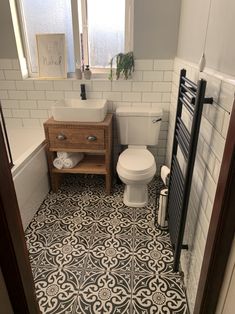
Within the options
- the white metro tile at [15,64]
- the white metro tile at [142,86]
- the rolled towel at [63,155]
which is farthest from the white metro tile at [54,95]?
the white metro tile at [142,86]

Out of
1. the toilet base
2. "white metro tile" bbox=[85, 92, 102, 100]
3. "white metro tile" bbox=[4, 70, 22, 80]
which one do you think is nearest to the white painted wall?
the toilet base

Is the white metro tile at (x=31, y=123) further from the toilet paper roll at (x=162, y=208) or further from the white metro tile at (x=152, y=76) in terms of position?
the toilet paper roll at (x=162, y=208)

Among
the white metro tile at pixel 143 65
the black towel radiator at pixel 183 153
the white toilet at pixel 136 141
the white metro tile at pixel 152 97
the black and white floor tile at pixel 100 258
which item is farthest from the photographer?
the white metro tile at pixel 152 97

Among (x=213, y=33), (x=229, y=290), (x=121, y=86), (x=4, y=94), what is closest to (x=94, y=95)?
(x=121, y=86)

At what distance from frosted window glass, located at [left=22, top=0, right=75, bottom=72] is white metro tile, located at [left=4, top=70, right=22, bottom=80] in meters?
0.36

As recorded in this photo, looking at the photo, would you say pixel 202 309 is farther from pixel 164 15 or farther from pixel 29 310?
pixel 164 15

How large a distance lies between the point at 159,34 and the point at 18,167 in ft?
5.64

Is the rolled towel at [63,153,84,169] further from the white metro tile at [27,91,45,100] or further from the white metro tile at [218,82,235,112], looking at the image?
the white metro tile at [218,82,235,112]

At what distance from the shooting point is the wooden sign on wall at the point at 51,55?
93.7 inches

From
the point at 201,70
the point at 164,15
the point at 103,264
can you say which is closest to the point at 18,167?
the point at 103,264

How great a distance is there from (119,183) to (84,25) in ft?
5.39

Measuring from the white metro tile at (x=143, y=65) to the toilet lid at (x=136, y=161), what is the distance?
0.82 m

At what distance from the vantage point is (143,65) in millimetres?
2342

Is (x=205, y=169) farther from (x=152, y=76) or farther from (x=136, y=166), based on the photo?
(x=152, y=76)
